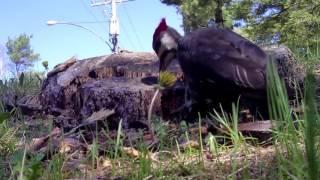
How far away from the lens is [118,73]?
17.5 ft

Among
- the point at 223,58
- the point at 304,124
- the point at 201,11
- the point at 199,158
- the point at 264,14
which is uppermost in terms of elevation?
the point at 201,11

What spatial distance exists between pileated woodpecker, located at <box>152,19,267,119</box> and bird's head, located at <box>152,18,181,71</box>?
2.13 feet

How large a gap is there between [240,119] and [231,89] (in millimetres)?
307

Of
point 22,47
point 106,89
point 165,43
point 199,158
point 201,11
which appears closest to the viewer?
point 199,158

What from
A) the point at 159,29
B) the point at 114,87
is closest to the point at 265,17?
the point at 159,29

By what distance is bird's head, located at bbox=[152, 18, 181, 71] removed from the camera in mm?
5102

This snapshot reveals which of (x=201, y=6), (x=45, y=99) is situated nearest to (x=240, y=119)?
(x=45, y=99)

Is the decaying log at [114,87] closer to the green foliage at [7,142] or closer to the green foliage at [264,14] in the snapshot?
the green foliage at [7,142]

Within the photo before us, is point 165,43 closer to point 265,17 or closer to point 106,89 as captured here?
point 106,89

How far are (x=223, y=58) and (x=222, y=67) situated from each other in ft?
0.28

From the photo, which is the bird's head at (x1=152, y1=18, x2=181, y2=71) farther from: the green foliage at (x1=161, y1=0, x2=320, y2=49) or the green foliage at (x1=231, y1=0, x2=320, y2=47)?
the green foliage at (x1=231, y1=0, x2=320, y2=47)

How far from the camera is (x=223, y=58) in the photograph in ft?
12.3

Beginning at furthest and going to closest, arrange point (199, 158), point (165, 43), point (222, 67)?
point (165, 43) → point (222, 67) → point (199, 158)

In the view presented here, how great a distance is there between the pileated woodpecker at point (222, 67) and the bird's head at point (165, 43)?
648mm
